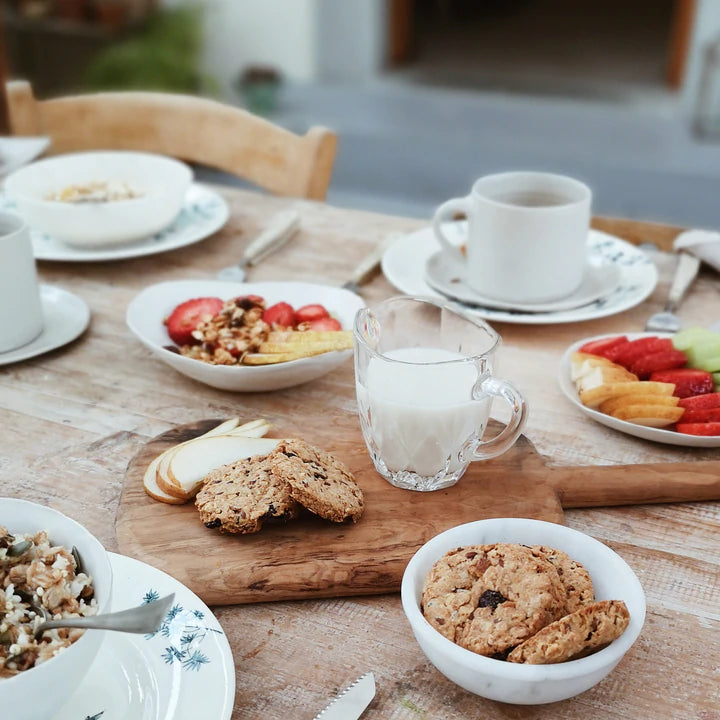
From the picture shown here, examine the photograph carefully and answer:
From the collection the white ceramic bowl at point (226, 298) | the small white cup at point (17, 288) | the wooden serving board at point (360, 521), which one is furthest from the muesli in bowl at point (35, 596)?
the small white cup at point (17, 288)

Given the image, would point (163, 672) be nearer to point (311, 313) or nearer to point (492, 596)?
point (492, 596)

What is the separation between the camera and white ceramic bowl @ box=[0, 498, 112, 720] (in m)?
0.55

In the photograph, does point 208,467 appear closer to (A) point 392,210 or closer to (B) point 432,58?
(A) point 392,210

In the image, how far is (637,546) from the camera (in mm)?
823

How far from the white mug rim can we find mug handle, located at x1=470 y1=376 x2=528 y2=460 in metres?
0.38

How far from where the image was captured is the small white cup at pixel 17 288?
106cm

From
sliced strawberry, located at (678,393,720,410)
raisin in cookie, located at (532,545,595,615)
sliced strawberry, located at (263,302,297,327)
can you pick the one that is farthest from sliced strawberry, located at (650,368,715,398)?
sliced strawberry, located at (263,302,297,327)

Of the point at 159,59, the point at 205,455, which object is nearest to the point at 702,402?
the point at 205,455

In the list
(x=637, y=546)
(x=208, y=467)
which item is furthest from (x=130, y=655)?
(x=637, y=546)

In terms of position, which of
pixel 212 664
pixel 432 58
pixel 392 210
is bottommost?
pixel 392 210

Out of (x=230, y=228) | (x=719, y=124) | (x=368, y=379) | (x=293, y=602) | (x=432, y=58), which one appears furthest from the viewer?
(x=432, y=58)

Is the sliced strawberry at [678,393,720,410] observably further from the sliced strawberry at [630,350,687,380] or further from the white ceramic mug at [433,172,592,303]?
the white ceramic mug at [433,172,592,303]

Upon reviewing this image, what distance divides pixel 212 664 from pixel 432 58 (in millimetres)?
5604

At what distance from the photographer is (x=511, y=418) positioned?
0.86 meters
